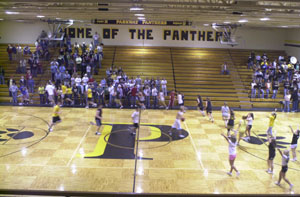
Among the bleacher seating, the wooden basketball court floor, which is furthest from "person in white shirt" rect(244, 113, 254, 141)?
the bleacher seating

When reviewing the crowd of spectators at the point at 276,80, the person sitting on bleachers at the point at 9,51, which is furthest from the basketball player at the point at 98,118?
the person sitting on bleachers at the point at 9,51

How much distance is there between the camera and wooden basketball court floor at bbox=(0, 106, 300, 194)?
9188 mm

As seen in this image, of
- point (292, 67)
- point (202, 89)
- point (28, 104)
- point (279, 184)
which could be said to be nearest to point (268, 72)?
point (292, 67)

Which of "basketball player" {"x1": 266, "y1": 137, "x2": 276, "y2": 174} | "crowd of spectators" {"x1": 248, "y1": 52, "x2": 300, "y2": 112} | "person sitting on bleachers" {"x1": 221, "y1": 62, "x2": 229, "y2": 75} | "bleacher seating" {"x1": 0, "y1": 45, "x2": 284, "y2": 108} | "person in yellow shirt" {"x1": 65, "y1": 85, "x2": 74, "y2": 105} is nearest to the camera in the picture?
"basketball player" {"x1": 266, "y1": 137, "x2": 276, "y2": 174}

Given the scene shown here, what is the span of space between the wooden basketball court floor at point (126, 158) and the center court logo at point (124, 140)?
0.13 ft

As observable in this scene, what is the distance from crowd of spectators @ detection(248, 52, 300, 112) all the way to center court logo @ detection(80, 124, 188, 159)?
32.7 feet

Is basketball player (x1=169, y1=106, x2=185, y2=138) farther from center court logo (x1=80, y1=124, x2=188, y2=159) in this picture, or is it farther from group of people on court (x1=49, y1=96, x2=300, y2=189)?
center court logo (x1=80, y1=124, x2=188, y2=159)

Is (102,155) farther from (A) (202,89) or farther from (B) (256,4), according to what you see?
(A) (202,89)

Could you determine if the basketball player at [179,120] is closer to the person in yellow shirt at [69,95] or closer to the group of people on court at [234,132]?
the group of people on court at [234,132]

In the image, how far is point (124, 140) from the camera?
13.5 metres

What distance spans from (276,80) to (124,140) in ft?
48.9

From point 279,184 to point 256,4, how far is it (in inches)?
263

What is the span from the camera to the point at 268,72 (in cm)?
2316

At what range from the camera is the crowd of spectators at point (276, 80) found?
68.2 feet
